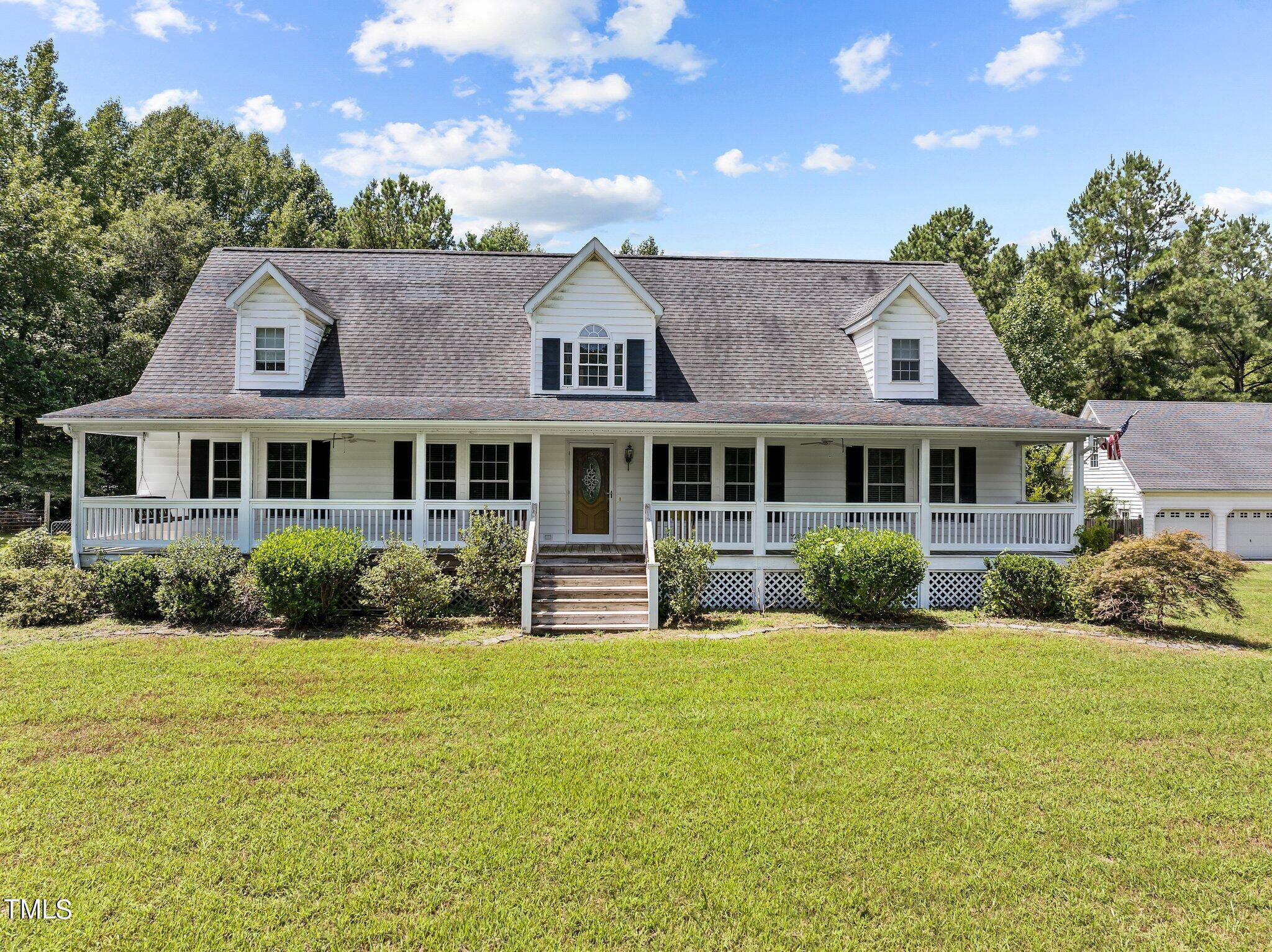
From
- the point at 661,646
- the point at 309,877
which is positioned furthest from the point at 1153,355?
the point at 309,877

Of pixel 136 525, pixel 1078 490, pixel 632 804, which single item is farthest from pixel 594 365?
pixel 632 804

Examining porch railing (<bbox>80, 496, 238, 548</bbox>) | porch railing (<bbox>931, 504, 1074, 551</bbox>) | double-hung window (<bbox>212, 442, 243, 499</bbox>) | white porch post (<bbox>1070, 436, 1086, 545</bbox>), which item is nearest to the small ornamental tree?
porch railing (<bbox>931, 504, 1074, 551</bbox>)

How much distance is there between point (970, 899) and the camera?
14.1ft

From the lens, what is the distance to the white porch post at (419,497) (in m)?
12.8

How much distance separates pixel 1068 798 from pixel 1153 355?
4007 centimetres

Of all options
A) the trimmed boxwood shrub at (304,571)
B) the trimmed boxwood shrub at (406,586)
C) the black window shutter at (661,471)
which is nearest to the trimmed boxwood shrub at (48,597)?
the trimmed boxwood shrub at (304,571)

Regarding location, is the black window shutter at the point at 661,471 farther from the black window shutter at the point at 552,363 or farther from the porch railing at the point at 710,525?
the black window shutter at the point at 552,363

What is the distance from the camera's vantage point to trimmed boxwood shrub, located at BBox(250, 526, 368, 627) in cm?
1072

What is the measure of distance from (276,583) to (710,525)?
25.2 feet

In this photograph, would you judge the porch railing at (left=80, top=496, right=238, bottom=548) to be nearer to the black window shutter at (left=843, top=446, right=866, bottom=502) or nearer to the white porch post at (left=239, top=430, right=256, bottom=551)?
the white porch post at (left=239, top=430, right=256, bottom=551)

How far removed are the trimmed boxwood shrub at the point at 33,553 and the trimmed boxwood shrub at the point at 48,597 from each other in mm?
811

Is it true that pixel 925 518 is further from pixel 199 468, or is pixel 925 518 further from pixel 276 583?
pixel 199 468

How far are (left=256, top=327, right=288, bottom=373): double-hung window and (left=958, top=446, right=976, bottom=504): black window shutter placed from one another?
15406 millimetres

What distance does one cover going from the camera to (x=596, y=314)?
1521 cm
